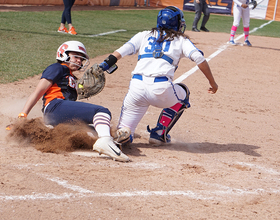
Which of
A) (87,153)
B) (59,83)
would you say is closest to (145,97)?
(87,153)

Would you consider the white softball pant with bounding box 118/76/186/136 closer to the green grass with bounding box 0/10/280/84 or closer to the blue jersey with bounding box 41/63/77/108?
the blue jersey with bounding box 41/63/77/108

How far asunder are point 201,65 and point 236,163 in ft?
3.62

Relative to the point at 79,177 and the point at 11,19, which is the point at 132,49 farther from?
the point at 11,19

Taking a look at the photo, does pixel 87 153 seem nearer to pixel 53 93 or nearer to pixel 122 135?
pixel 122 135

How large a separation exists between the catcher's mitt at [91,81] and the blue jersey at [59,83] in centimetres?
9

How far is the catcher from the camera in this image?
3.55 m

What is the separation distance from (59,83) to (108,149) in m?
1.05

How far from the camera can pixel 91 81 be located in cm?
412

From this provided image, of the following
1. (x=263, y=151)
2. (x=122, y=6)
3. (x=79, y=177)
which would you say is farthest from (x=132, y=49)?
(x=122, y=6)

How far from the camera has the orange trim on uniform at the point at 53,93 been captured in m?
3.91

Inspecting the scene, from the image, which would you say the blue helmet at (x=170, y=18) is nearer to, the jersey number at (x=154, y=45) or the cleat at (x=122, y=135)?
the jersey number at (x=154, y=45)

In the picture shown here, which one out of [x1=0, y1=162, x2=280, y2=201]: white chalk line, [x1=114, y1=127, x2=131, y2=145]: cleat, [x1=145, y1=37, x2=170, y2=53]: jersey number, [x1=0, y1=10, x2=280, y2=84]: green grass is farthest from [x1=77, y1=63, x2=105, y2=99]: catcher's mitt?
[x1=0, y1=10, x2=280, y2=84]: green grass

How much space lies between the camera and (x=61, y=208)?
2.52 meters

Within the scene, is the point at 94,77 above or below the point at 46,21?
above
